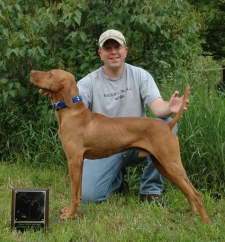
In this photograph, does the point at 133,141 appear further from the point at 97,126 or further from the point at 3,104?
the point at 3,104

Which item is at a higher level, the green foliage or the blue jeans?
the green foliage

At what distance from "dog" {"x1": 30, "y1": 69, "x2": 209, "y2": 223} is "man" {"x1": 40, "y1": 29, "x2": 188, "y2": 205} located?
2.02 feet

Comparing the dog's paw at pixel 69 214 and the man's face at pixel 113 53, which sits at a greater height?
the man's face at pixel 113 53

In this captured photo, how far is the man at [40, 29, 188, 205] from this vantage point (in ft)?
15.4

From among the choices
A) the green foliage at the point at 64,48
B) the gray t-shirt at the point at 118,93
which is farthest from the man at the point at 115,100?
the green foliage at the point at 64,48

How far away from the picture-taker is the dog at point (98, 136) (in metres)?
3.99

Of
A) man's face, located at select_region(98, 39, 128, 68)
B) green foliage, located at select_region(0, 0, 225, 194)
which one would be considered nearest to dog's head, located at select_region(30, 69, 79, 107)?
man's face, located at select_region(98, 39, 128, 68)

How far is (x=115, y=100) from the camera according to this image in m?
4.82

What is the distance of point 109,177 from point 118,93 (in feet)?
2.80

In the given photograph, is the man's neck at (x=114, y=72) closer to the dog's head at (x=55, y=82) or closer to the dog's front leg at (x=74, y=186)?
the dog's head at (x=55, y=82)

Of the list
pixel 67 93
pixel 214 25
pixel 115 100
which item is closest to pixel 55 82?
pixel 67 93

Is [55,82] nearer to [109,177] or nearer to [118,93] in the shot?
[118,93]

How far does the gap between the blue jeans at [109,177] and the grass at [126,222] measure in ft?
0.41

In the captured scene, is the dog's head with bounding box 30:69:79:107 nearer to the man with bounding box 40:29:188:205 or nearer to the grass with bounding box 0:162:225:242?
the man with bounding box 40:29:188:205
